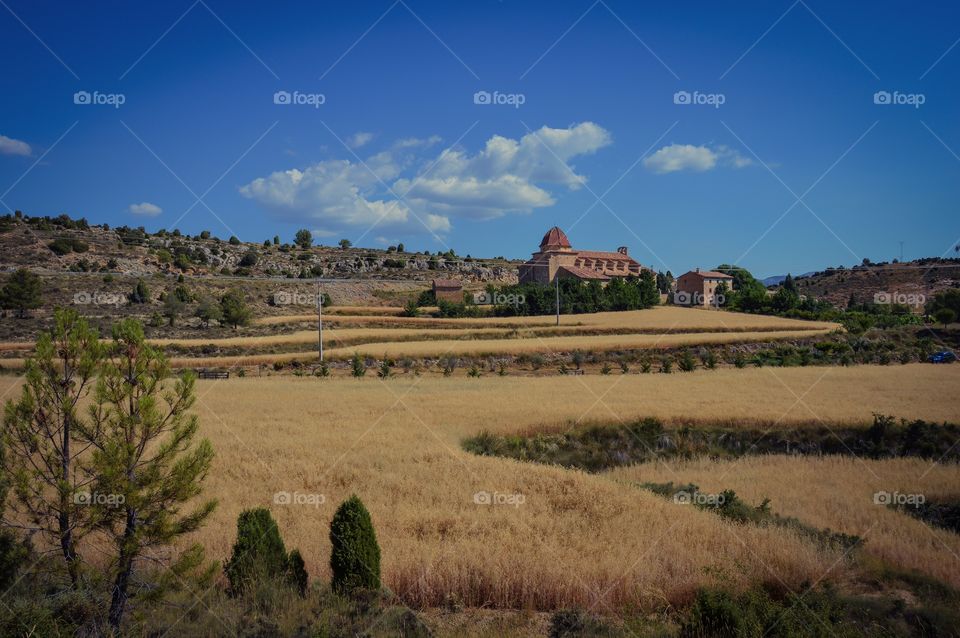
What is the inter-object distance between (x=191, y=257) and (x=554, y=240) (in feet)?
234

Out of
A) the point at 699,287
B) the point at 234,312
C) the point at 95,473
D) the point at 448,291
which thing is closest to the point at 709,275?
the point at 699,287

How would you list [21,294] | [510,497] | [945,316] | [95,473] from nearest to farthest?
[95,473], [510,497], [945,316], [21,294]

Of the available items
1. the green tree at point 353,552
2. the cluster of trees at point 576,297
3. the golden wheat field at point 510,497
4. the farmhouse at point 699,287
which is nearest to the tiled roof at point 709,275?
the farmhouse at point 699,287

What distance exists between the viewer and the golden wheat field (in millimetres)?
8586

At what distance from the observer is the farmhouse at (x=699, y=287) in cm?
10919

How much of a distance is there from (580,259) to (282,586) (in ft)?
369

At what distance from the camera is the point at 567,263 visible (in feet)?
367

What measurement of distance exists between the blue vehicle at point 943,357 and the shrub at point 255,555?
51.5m

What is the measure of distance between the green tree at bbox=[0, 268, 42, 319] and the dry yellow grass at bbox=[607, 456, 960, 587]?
59645 millimetres

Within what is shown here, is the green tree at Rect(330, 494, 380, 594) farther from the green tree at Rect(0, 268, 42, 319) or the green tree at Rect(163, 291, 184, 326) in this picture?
the green tree at Rect(0, 268, 42, 319)

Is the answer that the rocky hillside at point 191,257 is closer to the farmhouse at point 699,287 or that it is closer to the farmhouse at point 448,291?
the farmhouse at point 448,291

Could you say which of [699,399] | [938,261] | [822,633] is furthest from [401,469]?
[938,261]

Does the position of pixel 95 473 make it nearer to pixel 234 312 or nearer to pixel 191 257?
pixel 234 312

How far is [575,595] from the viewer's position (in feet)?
26.9
